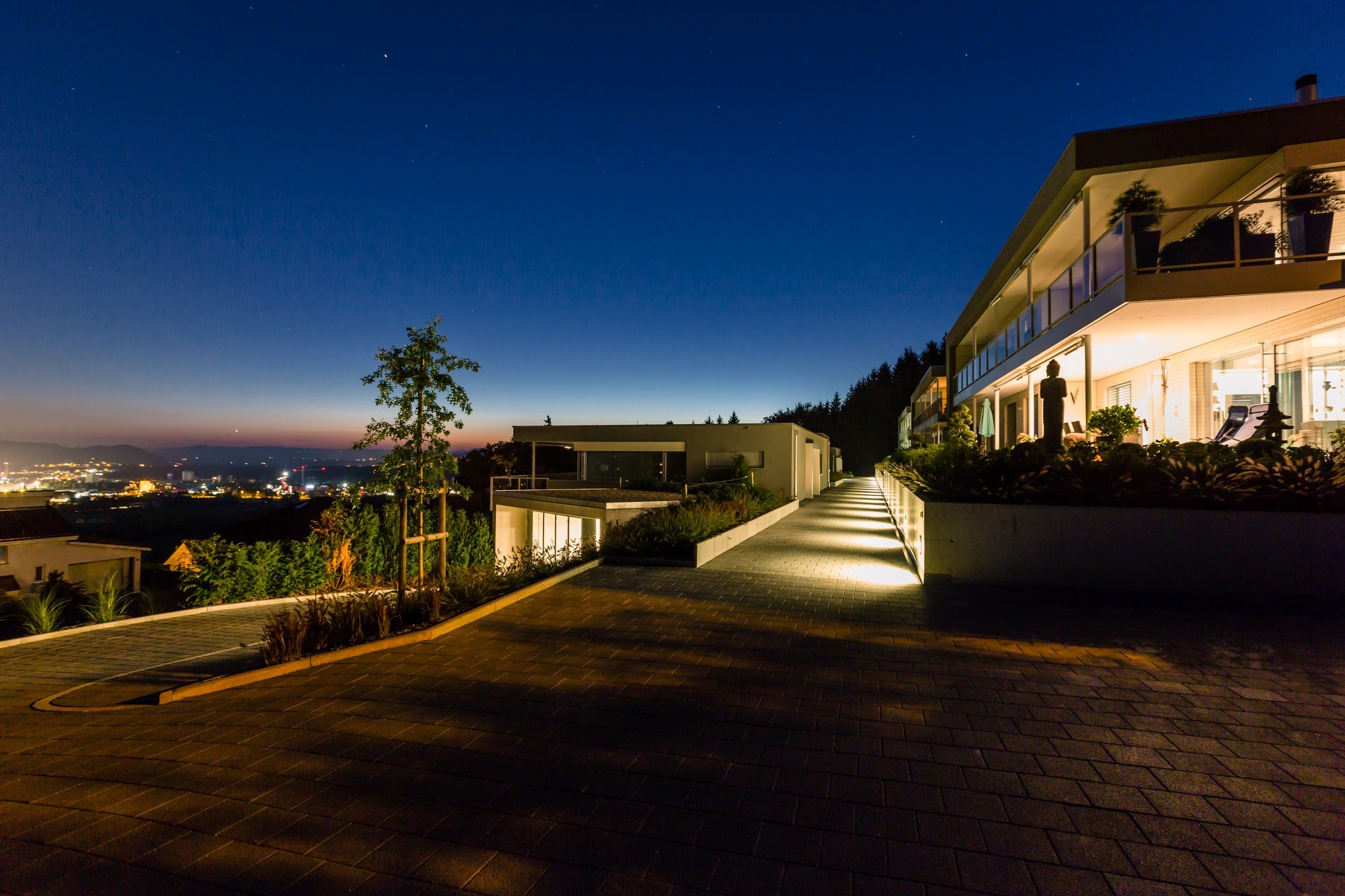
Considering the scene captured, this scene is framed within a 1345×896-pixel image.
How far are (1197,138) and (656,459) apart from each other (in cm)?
2170

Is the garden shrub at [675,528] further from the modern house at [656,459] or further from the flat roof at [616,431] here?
the flat roof at [616,431]

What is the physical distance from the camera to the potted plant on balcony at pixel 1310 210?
741 cm

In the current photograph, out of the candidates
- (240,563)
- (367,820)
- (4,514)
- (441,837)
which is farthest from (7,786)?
(4,514)

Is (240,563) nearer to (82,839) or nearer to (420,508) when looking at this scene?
(420,508)

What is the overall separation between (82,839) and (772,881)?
2881 mm

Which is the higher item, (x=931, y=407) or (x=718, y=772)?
(x=931, y=407)

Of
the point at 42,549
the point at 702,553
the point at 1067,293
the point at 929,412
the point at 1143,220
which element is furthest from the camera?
the point at 929,412

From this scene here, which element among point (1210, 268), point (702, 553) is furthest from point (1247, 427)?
point (702, 553)

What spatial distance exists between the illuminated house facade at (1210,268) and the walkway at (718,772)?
16.3 ft

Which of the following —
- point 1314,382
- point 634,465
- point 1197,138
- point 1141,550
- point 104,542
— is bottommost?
point 104,542

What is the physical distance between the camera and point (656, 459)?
27875 mm

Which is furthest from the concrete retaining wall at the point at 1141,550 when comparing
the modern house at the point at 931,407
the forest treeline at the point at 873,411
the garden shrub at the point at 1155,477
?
the forest treeline at the point at 873,411

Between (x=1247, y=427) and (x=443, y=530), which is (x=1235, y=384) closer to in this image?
(x=1247, y=427)

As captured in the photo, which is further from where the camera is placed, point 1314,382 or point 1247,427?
point 1247,427
